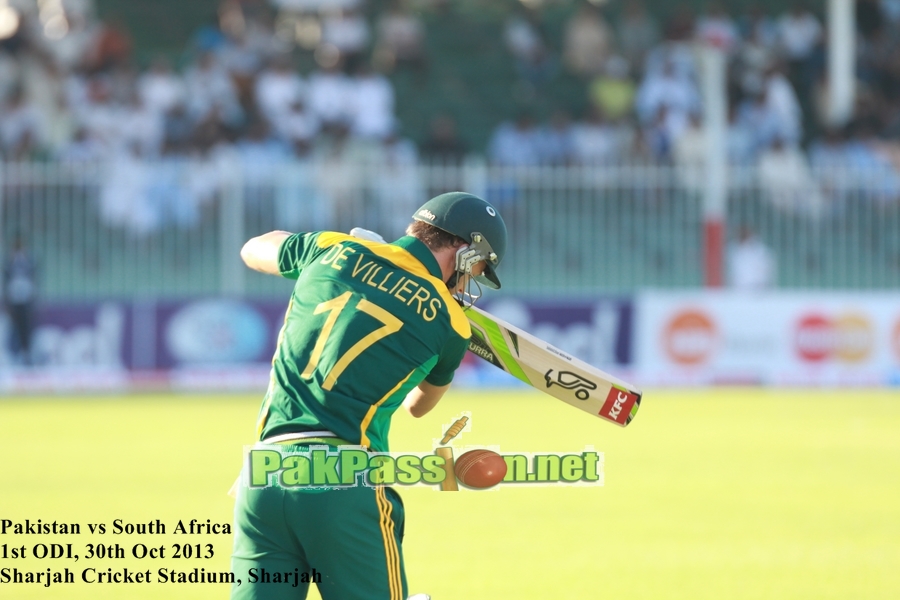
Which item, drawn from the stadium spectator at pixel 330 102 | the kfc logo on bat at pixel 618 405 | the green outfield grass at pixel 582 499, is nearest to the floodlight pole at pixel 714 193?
the green outfield grass at pixel 582 499

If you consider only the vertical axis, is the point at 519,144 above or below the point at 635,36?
below

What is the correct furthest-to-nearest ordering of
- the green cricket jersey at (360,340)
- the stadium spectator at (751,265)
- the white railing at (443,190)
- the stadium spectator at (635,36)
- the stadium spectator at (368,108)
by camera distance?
the stadium spectator at (635,36), the stadium spectator at (368,108), the stadium spectator at (751,265), the white railing at (443,190), the green cricket jersey at (360,340)

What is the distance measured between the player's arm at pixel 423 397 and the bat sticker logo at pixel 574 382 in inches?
26.8

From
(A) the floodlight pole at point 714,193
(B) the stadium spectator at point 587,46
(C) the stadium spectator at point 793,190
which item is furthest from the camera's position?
(B) the stadium spectator at point 587,46

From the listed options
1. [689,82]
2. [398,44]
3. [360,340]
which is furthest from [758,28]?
[360,340]

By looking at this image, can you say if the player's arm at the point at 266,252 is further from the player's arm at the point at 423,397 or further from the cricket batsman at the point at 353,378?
the player's arm at the point at 423,397

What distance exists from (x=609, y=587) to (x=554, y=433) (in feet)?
23.1

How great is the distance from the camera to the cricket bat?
5.76 metres

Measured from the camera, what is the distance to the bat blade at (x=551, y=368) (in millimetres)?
5762

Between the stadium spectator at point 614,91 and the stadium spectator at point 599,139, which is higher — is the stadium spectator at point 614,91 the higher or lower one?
the higher one

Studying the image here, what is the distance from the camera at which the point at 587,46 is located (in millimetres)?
25344

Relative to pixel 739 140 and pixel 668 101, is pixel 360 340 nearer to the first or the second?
pixel 668 101

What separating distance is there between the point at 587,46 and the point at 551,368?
2028 cm

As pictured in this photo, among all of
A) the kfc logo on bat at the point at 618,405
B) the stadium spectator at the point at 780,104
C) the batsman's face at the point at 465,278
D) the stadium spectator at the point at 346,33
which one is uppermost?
the stadium spectator at the point at 346,33
